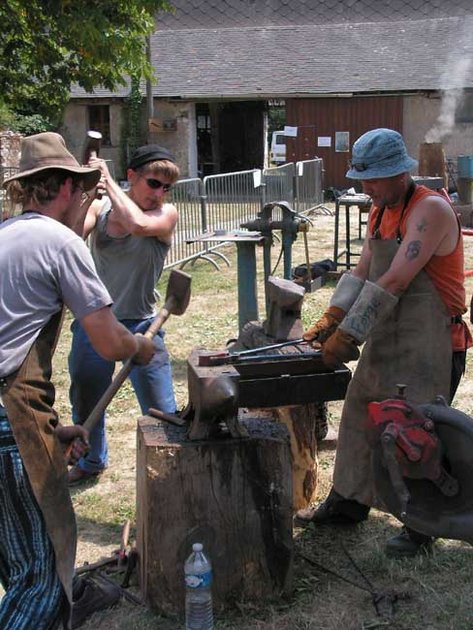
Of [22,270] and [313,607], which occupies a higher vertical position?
[22,270]

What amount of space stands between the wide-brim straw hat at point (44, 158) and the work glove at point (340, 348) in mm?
1243

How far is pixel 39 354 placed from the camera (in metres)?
2.53

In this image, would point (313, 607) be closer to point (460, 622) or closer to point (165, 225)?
point (460, 622)

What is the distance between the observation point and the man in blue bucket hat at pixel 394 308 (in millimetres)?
3316

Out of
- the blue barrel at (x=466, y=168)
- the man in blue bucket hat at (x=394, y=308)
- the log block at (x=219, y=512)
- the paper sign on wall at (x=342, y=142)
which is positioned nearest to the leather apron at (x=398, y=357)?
the man in blue bucket hat at (x=394, y=308)

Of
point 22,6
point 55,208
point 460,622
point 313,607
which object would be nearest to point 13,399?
point 55,208

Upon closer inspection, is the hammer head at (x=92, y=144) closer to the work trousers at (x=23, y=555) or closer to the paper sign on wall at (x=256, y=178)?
the work trousers at (x=23, y=555)

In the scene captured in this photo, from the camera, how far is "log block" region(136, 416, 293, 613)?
10.2 ft

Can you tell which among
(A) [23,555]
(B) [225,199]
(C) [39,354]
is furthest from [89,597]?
(B) [225,199]

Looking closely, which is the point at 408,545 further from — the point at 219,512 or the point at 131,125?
the point at 131,125

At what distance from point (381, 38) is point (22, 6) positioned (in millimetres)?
18526

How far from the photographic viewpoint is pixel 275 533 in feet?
10.5

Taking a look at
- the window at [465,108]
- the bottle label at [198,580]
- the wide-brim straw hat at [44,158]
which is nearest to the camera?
the wide-brim straw hat at [44,158]

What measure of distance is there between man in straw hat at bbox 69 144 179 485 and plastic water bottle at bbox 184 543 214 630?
4.38 feet
